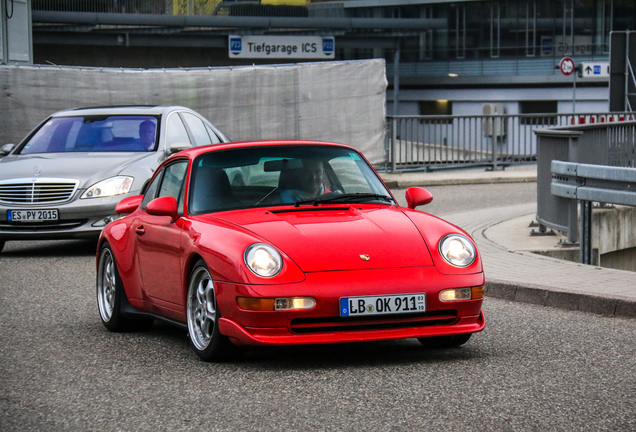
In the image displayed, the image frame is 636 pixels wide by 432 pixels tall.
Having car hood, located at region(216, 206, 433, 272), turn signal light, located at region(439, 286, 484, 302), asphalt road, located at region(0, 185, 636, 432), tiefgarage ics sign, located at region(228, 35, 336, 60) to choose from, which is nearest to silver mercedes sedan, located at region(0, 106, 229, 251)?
asphalt road, located at region(0, 185, 636, 432)

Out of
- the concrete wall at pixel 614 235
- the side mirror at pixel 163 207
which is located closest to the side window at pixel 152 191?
the side mirror at pixel 163 207

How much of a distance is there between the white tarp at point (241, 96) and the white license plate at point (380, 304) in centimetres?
1744

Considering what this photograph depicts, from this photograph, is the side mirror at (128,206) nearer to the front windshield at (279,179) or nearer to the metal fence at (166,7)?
the front windshield at (279,179)

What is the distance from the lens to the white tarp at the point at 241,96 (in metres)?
22.6

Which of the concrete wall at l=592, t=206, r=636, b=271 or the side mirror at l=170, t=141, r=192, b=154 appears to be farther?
the concrete wall at l=592, t=206, r=636, b=271

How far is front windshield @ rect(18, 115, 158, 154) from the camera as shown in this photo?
1320 centimetres

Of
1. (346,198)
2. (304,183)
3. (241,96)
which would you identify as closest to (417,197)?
(346,198)

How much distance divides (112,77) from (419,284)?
17.8 metres

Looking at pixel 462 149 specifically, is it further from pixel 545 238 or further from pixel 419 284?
pixel 419 284

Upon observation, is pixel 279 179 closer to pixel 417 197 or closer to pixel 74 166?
pixel 417 197

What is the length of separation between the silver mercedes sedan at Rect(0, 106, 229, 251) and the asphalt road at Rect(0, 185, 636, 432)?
3889mm

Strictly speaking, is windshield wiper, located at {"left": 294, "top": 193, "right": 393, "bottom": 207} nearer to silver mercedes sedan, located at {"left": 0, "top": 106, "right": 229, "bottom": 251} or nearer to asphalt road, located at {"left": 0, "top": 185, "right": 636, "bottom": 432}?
asphalt road, located at {"left": 0, "top": 185, "right": 636, "bottom": 432}

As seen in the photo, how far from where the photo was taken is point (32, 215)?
1221cm

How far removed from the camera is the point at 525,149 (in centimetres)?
2730
